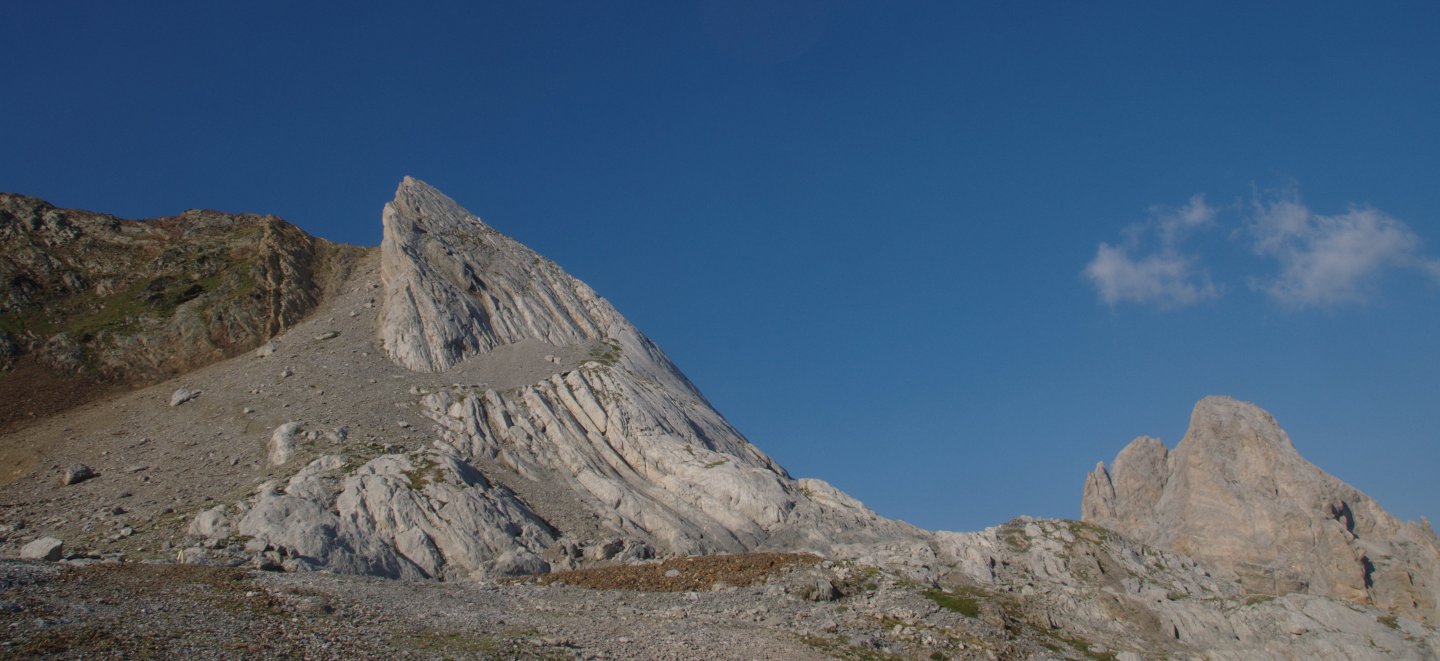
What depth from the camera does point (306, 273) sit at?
87875 mm

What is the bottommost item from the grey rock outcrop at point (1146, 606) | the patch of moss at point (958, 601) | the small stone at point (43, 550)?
the small stone at point (43, 550)

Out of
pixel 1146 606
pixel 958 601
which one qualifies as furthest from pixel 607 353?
pixel 1146 606

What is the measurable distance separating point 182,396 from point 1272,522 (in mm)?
79545

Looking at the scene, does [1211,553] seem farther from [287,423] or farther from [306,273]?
[306,273]

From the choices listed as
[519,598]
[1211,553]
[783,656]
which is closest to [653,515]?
[519,598]

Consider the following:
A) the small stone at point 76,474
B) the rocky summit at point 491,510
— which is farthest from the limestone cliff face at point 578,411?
the small stone at point 76,474

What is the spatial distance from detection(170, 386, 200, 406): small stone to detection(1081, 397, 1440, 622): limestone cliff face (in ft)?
222

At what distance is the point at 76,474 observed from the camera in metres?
51.1

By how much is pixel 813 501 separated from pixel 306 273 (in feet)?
187

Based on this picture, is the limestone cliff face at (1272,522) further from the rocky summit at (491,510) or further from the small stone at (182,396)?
the small stone at (182,396)

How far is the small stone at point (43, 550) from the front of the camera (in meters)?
37.1

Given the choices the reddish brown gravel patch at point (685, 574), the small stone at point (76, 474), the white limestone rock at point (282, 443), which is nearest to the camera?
the reddish brown gravel patch at point (685, 574)

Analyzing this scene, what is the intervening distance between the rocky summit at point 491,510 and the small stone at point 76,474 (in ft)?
1.53

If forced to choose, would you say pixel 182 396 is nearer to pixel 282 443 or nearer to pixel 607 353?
pixel 282 443
